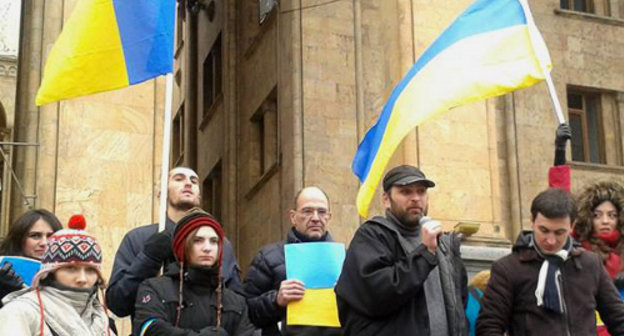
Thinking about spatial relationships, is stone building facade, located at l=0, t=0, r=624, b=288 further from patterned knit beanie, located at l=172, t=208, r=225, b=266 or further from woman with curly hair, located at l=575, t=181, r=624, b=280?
patterned knit beanie, located at l=172, t=208, r=225, b=266

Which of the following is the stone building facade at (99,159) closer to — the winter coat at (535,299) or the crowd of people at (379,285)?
the crowd of people at (379,285)

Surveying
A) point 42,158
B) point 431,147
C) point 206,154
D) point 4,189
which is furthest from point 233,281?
point 4,189

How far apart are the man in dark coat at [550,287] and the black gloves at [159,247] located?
2.09 m

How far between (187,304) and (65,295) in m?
0.91

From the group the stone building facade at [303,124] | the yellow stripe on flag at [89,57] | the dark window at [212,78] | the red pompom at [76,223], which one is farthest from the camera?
the dark window at [212,78]

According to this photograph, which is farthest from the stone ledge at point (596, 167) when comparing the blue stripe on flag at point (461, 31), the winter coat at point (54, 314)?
the winter coat at point (54, 314)

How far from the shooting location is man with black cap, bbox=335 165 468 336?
661cm

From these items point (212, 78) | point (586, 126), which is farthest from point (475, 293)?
point (212, 78)

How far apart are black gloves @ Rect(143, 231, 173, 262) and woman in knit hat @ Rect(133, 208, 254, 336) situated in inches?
12.8

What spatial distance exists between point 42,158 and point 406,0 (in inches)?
286

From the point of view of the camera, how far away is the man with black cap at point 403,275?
6.61m

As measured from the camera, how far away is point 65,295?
652 cm

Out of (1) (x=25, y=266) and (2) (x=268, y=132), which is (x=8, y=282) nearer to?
(1) (x=25, y=266)

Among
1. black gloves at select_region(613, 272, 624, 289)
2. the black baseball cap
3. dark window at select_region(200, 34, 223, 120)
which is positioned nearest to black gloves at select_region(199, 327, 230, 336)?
the black baseball cap
